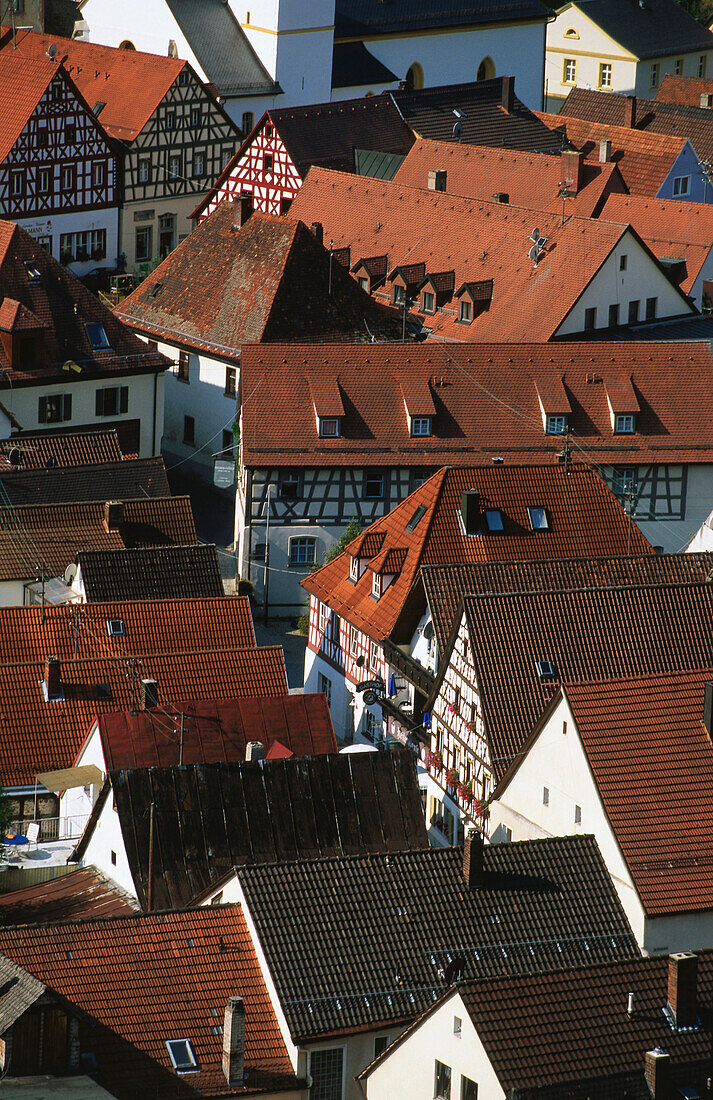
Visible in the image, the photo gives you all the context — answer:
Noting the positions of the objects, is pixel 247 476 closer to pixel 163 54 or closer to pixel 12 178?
pixel 12 178

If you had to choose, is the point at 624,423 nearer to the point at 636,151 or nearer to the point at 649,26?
the point at 636,151

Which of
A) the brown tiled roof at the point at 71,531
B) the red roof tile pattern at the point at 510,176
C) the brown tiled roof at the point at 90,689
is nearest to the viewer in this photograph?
the brown tiled roof at the point at 90,689

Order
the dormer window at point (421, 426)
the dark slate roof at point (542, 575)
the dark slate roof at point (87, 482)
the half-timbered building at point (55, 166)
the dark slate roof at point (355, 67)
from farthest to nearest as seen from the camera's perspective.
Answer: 1. the dark slate roof at point (355, 67)
2. the half-timbered building at point (55, 166)
3. the dormer window at point (421, 426)
4. the dark slate roof at point (87, 482)
5. the dark slate roof at point (542, 575)

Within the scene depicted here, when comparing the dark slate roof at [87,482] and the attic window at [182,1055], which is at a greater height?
the dark slate roof at [87,482]

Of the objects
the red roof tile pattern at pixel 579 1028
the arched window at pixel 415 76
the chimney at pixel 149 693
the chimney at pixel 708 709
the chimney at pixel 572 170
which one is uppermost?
the arched window at pixel 415 76

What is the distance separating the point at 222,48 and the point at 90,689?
54561mm

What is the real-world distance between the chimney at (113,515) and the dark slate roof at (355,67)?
49564mm

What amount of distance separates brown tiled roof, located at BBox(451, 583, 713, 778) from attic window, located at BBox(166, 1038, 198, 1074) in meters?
10.2

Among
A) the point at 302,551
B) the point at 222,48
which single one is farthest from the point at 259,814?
the point at 222,48

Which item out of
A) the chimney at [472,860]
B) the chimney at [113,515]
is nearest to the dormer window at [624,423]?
the chimney at [113,515]

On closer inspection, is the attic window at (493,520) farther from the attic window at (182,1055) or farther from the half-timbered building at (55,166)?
the half-timbered building at (55,166)

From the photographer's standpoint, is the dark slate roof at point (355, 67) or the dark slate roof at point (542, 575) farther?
the dark slate roof at point (355, 67)

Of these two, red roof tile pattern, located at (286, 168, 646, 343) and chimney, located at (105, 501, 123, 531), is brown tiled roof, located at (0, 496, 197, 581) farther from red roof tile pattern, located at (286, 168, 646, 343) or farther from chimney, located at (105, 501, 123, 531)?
red roof tile pattern, located at (286, 168, 646, 343)

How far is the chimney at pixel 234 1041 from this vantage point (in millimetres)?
28453
